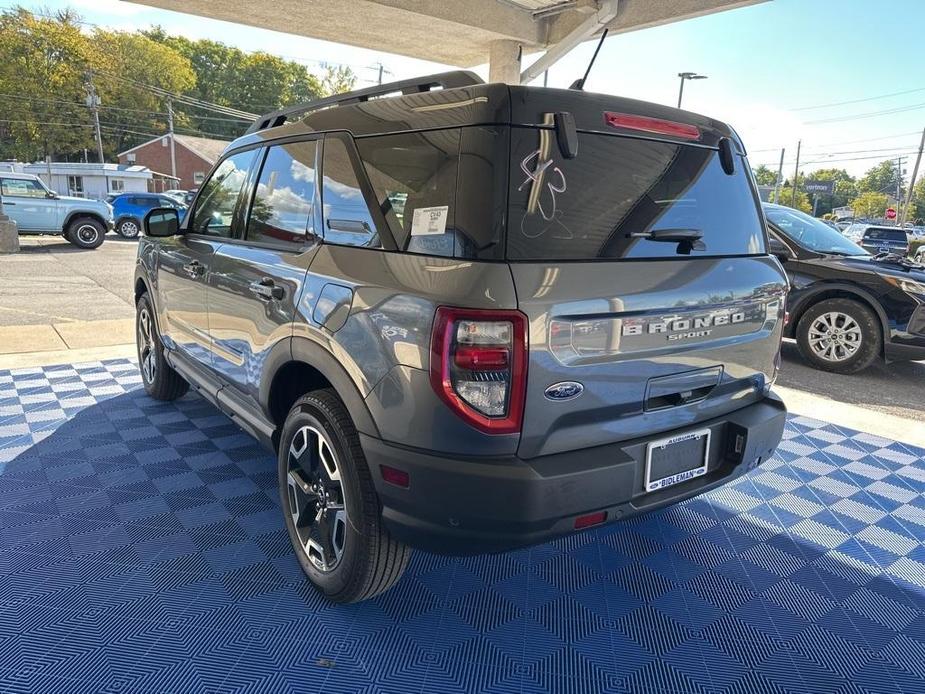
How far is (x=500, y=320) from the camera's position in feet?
5.76

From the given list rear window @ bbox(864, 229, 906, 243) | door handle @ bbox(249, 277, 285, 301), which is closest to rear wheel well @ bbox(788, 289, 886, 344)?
door handle @ bbox(249, 277, 285, 301)

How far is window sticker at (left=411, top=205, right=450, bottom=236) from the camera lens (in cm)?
192

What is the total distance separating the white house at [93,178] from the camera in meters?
39.2

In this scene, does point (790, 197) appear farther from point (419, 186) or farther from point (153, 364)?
point (419, 186)

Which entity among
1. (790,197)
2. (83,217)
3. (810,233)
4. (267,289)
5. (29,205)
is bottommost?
(267,289)

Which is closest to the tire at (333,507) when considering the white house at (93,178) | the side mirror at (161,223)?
the side mirror at (161,223)

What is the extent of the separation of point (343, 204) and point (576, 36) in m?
8.62

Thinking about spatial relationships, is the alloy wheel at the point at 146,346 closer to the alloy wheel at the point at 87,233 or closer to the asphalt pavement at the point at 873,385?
the asphalt pavement at the point at 873,385

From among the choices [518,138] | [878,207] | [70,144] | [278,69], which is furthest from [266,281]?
[878,207]

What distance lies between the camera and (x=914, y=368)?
22.3 ft

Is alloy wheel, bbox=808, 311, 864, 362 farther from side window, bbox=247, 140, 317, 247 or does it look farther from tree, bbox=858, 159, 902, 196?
tree, bbox=858, 159, 902, 196

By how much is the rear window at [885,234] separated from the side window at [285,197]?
26068 millimetres

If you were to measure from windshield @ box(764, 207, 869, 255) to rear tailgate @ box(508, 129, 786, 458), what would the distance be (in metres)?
4.94

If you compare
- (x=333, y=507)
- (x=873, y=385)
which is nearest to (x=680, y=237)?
(x=333, y=507)
